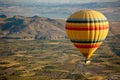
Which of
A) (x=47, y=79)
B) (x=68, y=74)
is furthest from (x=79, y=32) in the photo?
(x=68, y=74)

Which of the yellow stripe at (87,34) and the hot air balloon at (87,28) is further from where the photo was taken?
the yellow stripe at (87,34)

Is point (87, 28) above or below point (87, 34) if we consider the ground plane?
above

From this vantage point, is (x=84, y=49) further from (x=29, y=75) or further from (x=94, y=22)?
(x=29, y=75)

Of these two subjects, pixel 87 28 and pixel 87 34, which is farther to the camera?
pixel 87 34

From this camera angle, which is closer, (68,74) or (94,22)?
(94,22)

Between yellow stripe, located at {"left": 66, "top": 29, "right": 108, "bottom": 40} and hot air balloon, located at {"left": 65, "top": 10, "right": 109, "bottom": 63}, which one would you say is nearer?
hot air balloon, located at {"left": 65, "top": 10, "right": 109, "bottom": 63}

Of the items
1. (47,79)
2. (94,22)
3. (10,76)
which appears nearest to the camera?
(94,22)

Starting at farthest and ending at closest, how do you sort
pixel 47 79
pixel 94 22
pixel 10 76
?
pixel 10 76 < pixel 47 79 < pixel 94 22

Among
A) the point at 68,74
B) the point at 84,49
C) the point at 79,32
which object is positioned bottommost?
the point at 68,74
